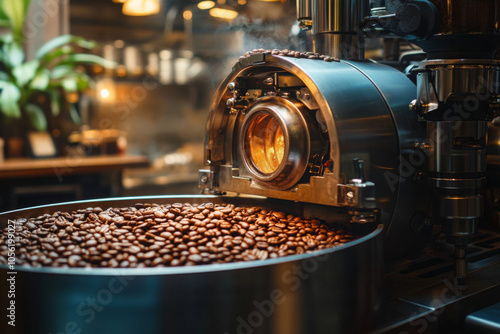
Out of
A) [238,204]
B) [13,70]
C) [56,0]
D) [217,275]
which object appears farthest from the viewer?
[56,0]

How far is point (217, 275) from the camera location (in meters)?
0.91

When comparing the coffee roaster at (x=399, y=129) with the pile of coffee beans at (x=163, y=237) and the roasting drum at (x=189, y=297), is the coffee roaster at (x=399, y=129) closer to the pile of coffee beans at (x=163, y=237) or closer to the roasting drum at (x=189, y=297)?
the pile of coffee beans at (x=163, y=237)

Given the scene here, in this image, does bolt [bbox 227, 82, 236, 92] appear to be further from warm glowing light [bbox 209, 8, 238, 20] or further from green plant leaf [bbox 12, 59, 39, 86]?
green plant leaf [bbox 12, 59, 39, 86]

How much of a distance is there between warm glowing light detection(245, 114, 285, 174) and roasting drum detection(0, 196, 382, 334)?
1.72 ft

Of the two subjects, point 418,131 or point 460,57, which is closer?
point 460,57

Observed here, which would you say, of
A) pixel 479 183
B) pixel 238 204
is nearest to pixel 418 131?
pixel 479 183

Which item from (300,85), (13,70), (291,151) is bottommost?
(291,151)

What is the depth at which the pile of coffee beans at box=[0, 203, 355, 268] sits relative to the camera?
1.08 meters

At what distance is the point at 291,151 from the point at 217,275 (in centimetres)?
50

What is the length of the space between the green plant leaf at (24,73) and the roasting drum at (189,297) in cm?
346

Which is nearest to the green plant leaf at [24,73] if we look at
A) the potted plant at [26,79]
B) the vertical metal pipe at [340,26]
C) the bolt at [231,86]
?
the potted plant at [26,79]

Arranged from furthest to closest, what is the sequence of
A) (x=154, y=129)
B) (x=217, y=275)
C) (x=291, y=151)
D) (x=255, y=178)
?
(x=154, y=129) < (x=255, y=178) < (x=291, y=151) < (x=217, y=275)

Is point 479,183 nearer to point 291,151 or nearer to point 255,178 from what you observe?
point 291,151

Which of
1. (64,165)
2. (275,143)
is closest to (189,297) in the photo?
(275,143)
